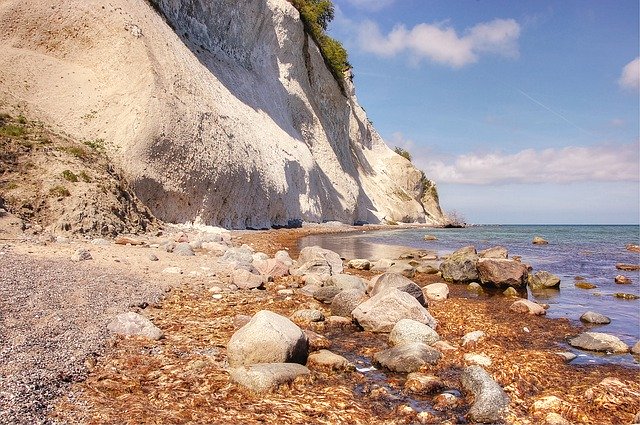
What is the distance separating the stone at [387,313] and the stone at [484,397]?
2.55m

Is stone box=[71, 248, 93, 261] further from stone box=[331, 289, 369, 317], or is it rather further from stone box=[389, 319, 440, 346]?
stone box=[389, 319, 440, 346]

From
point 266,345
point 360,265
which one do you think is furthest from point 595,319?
point 360,265

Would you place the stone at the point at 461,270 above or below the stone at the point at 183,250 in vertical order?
below

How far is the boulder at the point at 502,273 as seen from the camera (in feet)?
46.5

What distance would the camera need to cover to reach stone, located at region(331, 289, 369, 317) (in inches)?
385

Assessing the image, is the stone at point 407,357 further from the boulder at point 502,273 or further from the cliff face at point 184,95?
the cliff face at point 184,95

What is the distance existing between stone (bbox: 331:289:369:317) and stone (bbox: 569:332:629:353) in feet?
13.7

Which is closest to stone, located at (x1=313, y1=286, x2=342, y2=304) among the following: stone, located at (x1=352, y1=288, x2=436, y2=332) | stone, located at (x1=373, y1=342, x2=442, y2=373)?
stone, located at (x1=352, y1=288, x2=436, y2=332)

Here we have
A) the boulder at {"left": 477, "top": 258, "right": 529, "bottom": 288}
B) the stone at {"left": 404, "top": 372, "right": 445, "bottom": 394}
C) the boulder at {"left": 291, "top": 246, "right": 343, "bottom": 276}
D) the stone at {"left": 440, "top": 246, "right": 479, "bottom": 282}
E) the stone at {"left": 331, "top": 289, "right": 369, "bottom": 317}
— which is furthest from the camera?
the stone at {"left": 440, "top": 246, "right": 479, "bottom": 282}

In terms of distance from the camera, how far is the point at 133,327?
699cm

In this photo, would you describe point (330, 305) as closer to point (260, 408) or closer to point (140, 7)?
point (260, 408)

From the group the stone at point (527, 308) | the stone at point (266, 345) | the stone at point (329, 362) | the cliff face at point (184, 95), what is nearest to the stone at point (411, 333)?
the stone at point (329, 362)

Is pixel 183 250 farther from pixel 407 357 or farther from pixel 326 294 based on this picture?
pixel 407 357

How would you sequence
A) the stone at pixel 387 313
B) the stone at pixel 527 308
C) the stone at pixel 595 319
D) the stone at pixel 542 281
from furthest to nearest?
the stone at pixel 542 281 → the stone at pixel 527 308 → the stone at pixel 595 319 → the stone at pixel 387 313
